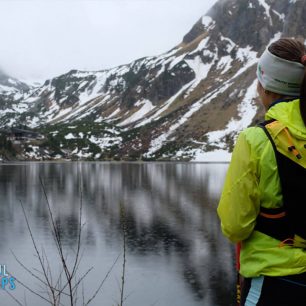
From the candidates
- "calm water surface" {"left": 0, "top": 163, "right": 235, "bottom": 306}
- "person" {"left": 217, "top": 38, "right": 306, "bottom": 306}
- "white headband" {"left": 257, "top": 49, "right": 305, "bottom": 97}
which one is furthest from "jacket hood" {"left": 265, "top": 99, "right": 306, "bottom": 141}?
"calm water surface" {"left": 0, "top": 163, "right": 235, "bottom": 306}

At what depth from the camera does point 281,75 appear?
3.65 metres

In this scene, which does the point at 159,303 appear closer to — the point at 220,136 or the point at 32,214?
the point at 32,214

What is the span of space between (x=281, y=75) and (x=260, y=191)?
3.19ft

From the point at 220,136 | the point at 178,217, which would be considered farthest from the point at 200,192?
the point at 220,136

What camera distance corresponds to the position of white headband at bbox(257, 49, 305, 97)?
362cm

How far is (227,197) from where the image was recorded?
134 inches

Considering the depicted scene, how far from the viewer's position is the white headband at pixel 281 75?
3.62 meters

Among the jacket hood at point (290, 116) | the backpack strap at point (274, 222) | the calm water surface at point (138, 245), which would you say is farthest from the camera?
the calm water surface at point (138, 245)

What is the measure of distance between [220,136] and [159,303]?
15555 cm

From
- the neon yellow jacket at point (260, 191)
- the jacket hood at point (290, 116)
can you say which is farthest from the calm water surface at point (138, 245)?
the jacket hood at point (290, 116)

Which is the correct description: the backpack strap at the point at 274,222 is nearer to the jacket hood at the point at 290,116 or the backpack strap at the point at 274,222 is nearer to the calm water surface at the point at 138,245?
the jacket hood at the point at 290,116

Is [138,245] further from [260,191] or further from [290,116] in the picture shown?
[290,116]

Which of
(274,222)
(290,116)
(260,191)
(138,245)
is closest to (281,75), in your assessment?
(290,116)

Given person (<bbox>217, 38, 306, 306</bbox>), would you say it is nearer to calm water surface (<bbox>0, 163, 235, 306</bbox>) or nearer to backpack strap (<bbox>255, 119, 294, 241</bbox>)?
backpack strap (<bbox>255, 119, 294, 241</bbox>)
